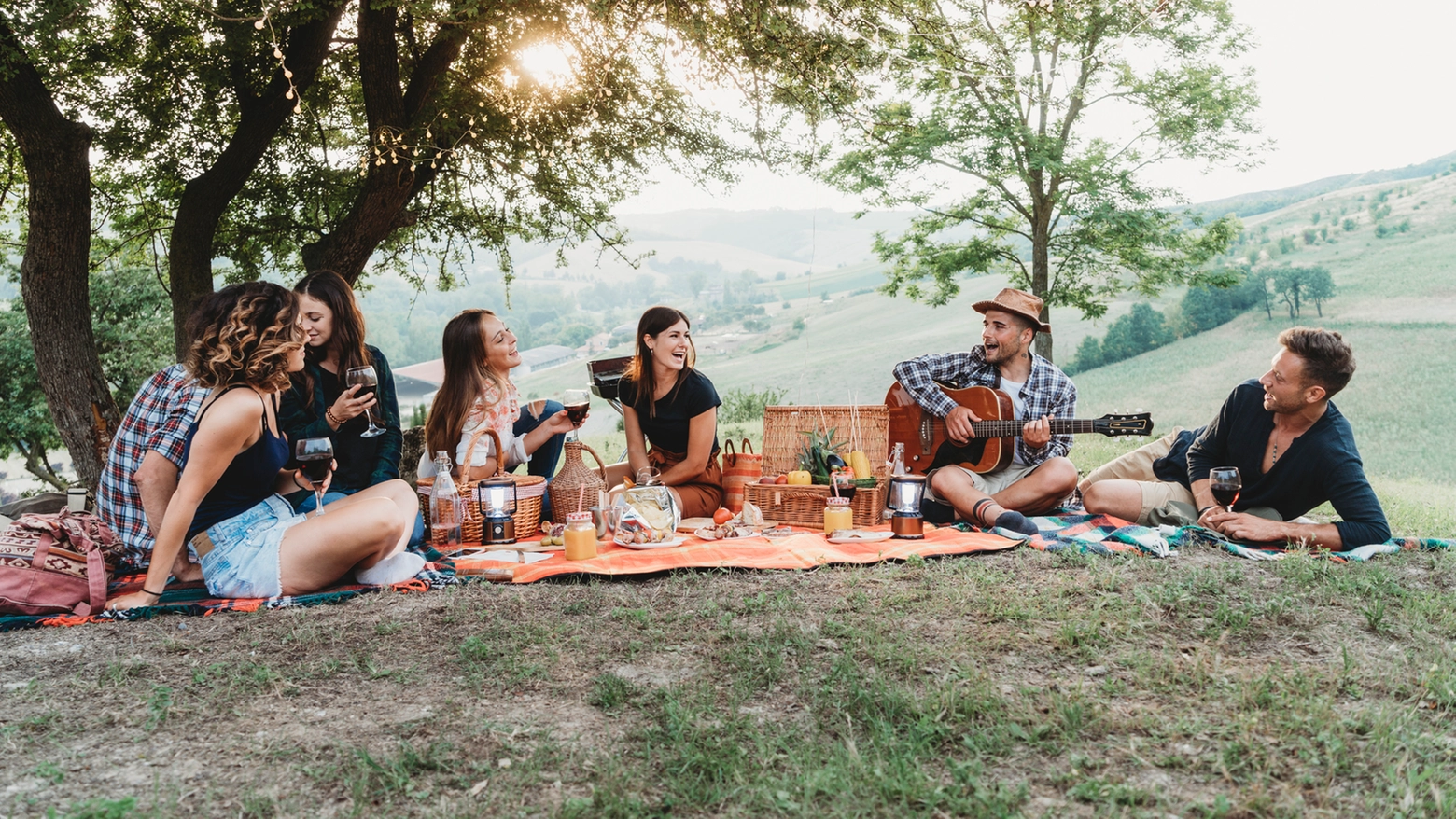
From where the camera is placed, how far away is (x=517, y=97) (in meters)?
8.09

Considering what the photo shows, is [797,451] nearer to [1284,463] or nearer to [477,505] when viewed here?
[477,505]

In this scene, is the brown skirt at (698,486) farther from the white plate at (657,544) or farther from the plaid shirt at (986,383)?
the plaid shirt at (986,383)

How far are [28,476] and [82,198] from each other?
11.8 metres

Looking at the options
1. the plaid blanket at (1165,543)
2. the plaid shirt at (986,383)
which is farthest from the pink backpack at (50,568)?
the plaid shirt at (986,383)

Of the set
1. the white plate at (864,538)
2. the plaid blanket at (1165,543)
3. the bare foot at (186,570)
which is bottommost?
the plaid blanket at (1165,543)

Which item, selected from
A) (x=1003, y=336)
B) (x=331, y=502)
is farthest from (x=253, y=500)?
(x=1003, y=336)

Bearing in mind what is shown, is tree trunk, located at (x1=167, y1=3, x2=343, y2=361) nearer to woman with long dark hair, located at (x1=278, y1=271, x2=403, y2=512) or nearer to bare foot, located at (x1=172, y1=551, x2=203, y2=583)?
woman with long dark hair, located at (x1=278, y1=271, x2=403, y2=512)

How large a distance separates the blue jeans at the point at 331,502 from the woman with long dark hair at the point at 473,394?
38cm

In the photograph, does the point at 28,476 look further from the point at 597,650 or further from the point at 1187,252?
the point at 1187,252

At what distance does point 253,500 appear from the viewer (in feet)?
12.2

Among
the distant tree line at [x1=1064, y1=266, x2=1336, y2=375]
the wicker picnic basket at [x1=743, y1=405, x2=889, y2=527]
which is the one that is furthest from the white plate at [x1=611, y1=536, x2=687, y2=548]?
the distant tree line at [x1=1064, y1=266, x2=1336, y2=375]

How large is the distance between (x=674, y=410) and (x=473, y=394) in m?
1.19

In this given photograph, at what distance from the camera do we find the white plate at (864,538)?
188 inches

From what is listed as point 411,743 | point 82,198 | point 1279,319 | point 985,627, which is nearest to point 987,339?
point 985,627
